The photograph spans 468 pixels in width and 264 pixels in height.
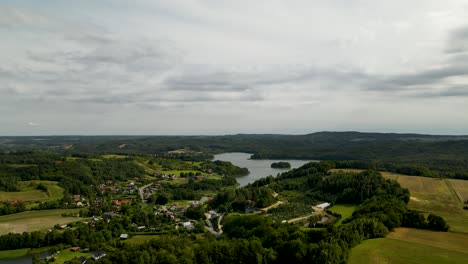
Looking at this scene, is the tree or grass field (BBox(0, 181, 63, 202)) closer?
grass field (BBox(0, 181, 63, 202))

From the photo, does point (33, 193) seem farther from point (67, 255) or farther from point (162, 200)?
point (67, 255)

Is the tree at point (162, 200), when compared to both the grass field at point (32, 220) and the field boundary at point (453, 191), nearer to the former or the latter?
the grass field at point (32, 220)

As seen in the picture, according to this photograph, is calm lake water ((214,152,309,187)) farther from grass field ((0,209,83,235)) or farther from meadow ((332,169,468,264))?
meadow ((332,169,468,264))

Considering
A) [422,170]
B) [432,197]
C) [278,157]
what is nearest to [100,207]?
[432,197]

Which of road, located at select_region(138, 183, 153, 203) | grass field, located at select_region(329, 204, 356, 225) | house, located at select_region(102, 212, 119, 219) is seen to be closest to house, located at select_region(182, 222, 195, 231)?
house, located at select_region(102, 212, 119, 219)

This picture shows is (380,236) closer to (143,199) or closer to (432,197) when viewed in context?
(432,197)

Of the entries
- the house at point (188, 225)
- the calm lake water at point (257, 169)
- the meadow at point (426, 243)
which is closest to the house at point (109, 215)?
the house at point (188, 225)

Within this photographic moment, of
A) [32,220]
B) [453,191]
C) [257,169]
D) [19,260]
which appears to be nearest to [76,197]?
[32,220]
